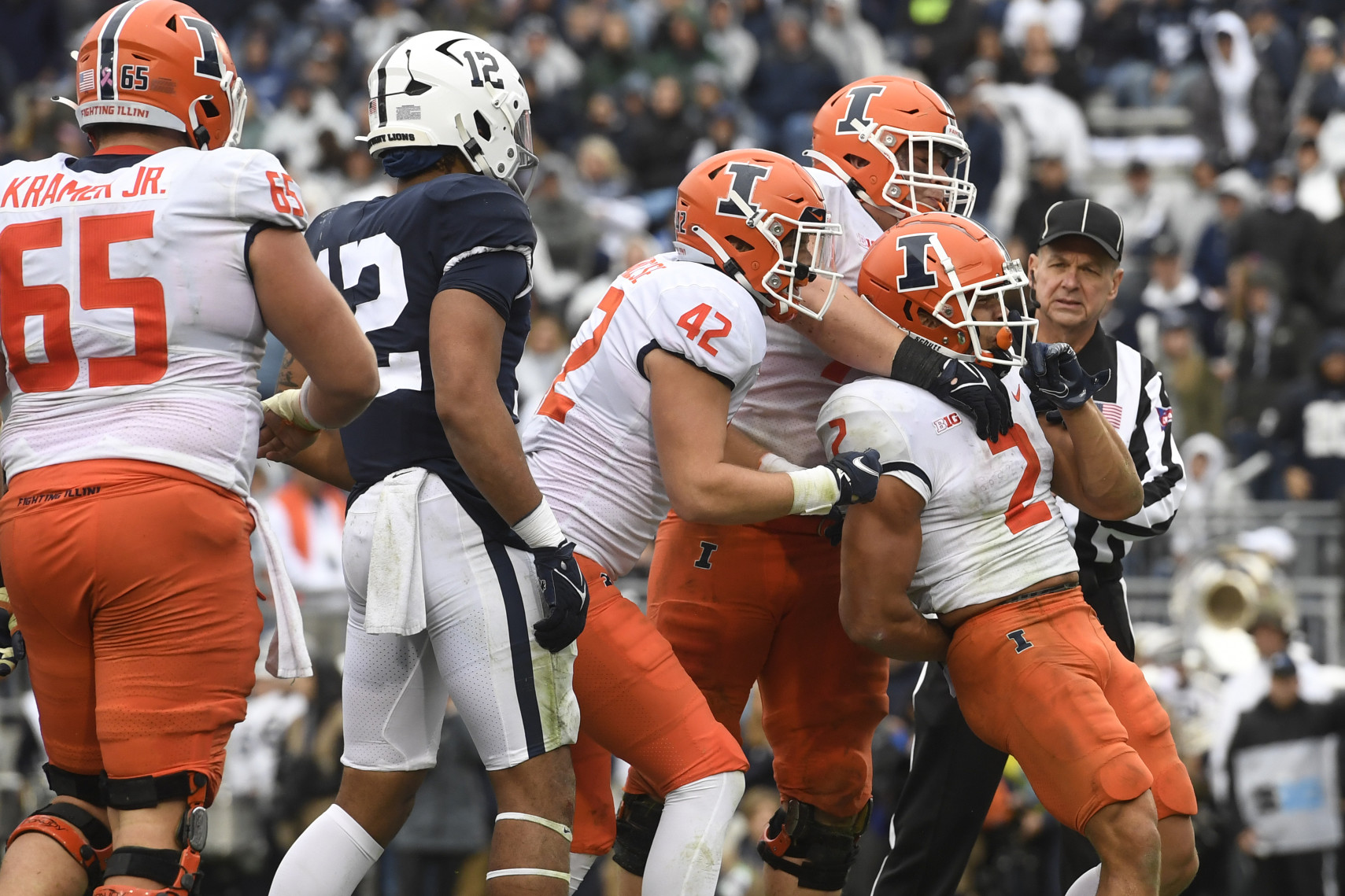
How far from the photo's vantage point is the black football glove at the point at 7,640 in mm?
4336

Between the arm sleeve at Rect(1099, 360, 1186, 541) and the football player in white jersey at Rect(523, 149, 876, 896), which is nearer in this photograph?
the football player in white jersey at Rect(523, 149, 876, 896)

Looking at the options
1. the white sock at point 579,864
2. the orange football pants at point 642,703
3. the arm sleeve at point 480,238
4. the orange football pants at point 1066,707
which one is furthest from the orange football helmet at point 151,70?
the orange football pants at point 1066,707

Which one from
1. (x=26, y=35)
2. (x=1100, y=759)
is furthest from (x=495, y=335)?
(x=26, y=35)

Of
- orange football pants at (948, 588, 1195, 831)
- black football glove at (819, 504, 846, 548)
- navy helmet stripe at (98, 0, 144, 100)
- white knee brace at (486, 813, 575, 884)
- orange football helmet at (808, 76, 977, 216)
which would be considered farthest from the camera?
orange football helmet at (808, 76, 977, 216)

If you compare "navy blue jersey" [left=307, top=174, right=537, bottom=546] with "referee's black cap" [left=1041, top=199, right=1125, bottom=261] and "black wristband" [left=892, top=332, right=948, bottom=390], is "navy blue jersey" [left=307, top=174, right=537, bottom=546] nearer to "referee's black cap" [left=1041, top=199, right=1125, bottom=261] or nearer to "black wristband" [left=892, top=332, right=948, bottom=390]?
"black wristband" [left=892, top=332, right=948, bottom=390]

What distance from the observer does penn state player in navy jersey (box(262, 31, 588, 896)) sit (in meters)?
4.23

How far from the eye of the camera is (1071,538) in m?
5.59

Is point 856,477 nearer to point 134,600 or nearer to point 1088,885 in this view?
point 1088,885

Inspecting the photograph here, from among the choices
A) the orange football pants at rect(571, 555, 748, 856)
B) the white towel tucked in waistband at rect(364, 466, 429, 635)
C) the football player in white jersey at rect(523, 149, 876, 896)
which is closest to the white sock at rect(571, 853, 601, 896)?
the football player in white jersey at rect(523, 149, 876, 896)

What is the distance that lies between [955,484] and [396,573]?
4.83 feet

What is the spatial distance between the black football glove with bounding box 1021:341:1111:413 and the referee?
0.95 m

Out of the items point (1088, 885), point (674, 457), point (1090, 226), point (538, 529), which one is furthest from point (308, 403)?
point (1090, 226)

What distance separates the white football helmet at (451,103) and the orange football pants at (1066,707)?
176 cm

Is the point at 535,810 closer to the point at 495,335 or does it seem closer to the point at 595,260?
the point at 495,335
